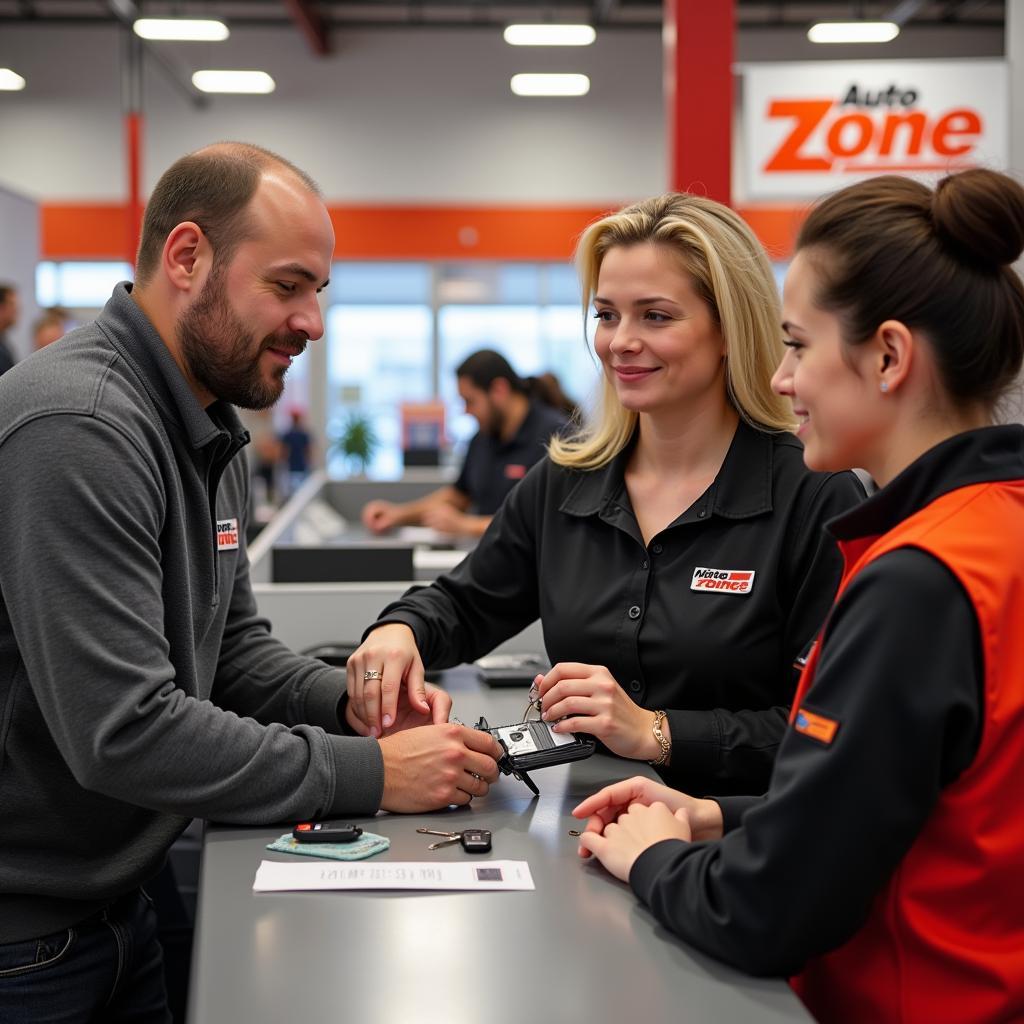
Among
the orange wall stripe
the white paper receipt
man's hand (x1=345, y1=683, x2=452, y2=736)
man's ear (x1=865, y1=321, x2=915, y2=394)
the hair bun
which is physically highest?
the orange wall stripe

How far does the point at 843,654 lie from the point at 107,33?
14.2 m

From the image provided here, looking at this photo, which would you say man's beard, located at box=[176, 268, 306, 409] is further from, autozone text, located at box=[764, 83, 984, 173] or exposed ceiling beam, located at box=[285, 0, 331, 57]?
exposed ceiling beam, located at box=[285, 0, 331, 57]

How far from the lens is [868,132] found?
5477mm

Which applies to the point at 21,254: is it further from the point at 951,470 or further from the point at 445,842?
the point at 951,470

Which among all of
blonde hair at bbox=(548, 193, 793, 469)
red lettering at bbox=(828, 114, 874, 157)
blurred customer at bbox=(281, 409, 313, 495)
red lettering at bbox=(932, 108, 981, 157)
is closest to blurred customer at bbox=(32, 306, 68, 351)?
blurred customer at bbox=(281, 409, 313, 495)

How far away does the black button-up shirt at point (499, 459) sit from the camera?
19.4 feet

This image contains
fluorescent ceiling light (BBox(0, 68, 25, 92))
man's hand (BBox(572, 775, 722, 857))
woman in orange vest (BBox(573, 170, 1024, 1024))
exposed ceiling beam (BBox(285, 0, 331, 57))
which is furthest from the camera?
exposed ceiling beam (BBox(285, 0, 331, 57))

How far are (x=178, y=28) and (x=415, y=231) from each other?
4.03 meters

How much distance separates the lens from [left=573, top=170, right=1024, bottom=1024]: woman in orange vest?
102 cm

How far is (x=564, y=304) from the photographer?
1386 cm

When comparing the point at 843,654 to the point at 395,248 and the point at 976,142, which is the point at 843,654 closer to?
the point at 976,142

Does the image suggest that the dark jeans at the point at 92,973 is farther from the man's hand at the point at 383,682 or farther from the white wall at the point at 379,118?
the white wall at the point at 379,118

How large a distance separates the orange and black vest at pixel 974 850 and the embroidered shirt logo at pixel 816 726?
4cm

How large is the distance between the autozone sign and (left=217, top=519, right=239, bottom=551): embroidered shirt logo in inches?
162
